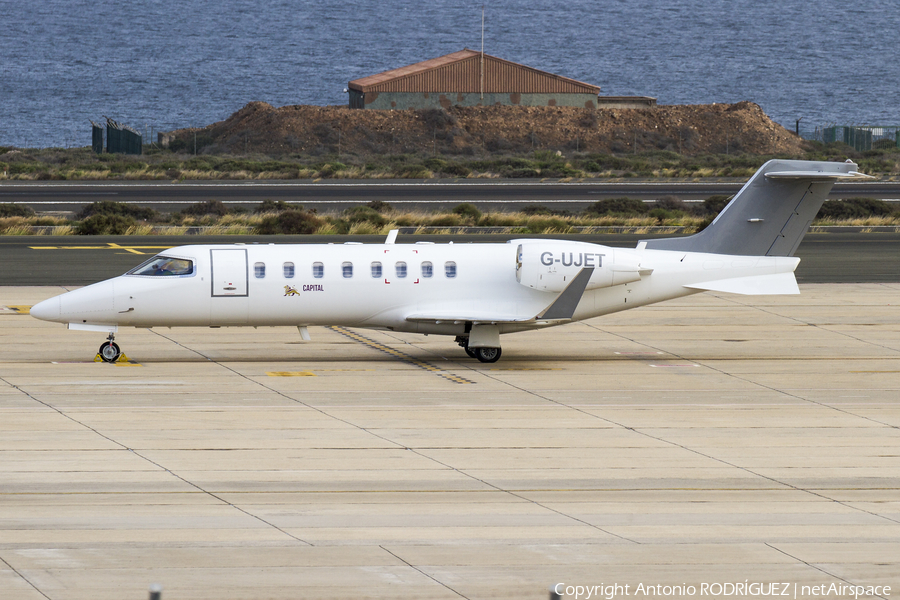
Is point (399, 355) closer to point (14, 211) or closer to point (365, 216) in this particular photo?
point (365, 216)

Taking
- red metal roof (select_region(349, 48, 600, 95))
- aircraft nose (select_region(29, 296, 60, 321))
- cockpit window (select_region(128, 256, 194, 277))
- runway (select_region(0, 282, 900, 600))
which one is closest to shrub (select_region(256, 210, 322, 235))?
runway (select_region(0, 282, 900, 600))

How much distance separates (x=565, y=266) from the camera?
26203mm

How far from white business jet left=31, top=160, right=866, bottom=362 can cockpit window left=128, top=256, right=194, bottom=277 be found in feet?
0.09

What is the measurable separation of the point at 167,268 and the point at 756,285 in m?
12.8

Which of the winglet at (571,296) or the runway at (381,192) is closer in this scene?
the winglet at (571,296)

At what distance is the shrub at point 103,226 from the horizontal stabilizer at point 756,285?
34662 millimetres

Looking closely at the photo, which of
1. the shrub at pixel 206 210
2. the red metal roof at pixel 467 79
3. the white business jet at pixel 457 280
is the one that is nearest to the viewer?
the white business jet at pixel 457 280

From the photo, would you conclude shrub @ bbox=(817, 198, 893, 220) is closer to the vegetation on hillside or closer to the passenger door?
the vegetation on hillside

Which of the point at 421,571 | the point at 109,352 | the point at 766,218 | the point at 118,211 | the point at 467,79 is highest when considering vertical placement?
the point at 467,79

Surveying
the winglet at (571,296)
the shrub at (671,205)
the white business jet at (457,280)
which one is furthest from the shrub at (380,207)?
the winglet at (571,296)

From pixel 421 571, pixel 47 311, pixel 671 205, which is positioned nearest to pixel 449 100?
pixel 671 205

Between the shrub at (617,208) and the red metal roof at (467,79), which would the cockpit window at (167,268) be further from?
the red metal roof at (467,79)

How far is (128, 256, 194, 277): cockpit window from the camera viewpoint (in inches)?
1017

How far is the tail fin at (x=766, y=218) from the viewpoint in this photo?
2709cm
